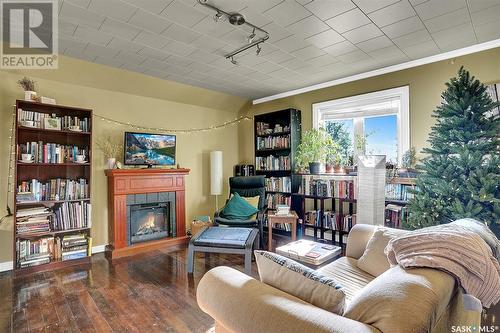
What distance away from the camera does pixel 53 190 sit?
3426 mm

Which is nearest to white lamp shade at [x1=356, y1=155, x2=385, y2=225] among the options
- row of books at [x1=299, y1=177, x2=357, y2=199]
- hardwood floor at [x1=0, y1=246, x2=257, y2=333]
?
row of books at [x1=299, y1=177, x2=357, y2=199]

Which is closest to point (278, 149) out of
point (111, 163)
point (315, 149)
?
point (315, 149)

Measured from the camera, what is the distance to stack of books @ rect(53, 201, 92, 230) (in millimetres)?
3436

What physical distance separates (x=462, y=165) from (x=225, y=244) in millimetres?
2441

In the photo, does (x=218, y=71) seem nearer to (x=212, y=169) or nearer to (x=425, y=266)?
(x=212, y=169)

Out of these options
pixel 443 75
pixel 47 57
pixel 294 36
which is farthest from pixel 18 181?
pixel 443 75

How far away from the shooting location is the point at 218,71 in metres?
3.89

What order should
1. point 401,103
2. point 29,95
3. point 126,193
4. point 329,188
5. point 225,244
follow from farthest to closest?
point 329,188, point 126,193, point 401,103, point 29,95, point 225,244

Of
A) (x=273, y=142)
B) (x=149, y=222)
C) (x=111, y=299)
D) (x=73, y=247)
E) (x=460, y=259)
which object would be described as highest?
(x=273, y=142)

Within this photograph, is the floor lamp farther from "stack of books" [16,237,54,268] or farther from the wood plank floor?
"stack of books" [16,237,54,268]

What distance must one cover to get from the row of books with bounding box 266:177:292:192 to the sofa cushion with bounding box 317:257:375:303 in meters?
2.45

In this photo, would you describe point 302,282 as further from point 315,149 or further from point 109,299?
point 315,149

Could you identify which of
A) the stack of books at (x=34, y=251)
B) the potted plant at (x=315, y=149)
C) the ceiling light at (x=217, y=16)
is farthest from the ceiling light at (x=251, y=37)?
the stack of books at (x=34, y=251)

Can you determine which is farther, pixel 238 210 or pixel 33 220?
pixel 238 210
